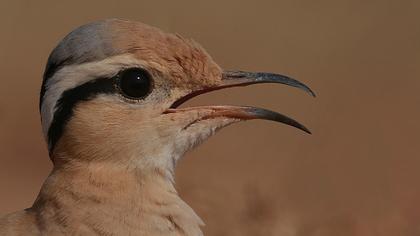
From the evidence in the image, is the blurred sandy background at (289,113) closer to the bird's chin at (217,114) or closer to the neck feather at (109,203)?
the bird's chin at (217,114)

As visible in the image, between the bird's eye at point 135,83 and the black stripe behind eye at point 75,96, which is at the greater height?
the bird's eye at point 135,83

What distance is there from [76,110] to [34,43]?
8792 millimetres

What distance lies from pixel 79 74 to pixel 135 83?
0.22 meters

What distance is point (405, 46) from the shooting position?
12414 millimetres

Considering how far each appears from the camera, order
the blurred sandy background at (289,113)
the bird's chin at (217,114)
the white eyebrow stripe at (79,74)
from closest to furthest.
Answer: the white eyebrow stripe at (79,74) < the bird's chin at (217,114) < the blurred sandy background at (289,113)

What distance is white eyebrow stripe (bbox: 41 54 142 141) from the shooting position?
3.69 metres

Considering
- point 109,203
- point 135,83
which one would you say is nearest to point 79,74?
point 135,83

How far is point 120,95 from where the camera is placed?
3781 millimetres

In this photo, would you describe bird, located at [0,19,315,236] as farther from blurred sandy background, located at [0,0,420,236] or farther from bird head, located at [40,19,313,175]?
blurred sandy background, located at [0,0,420,236]

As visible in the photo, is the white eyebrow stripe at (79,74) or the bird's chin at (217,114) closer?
the white eyebrow stripe at (79,74)

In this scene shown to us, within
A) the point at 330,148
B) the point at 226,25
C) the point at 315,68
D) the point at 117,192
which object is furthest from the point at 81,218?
the point at 226,25

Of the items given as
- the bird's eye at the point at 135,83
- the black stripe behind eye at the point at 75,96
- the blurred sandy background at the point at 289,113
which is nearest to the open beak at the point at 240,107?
the bird's eye at the point at 135,83

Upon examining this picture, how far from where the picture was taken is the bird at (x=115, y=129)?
3717mm

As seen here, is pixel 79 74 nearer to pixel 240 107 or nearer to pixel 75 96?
pixel 75 96
